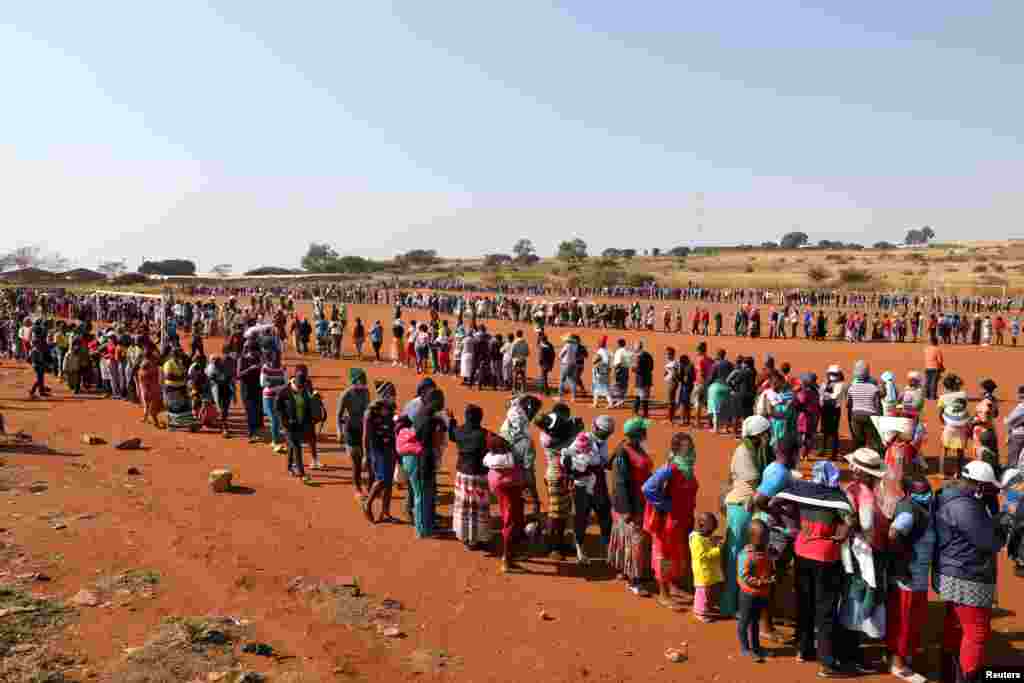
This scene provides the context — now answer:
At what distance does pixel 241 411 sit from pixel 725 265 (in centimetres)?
7854

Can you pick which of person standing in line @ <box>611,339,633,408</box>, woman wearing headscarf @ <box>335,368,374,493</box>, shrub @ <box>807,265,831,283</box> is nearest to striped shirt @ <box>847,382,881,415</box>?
person standing in line @ <box>611,339,633,408</box>

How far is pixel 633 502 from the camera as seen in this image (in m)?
6.43

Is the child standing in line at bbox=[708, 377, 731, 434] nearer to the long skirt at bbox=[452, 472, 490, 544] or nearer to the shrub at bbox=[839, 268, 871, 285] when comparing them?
the long skirt at bbox=[452, 472, 490, 544]

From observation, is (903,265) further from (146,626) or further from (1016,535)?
(146,626)

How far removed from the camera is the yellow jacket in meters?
5.90

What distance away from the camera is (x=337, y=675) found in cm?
510

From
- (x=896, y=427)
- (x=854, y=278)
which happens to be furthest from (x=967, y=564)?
(x=854, y=278)

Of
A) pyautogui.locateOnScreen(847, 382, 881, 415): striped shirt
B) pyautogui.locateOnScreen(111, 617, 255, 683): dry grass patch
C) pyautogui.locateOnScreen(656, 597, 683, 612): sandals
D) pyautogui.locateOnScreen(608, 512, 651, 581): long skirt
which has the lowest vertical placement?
pyautogui.locateOnScreen(656, 597, 683, 612): sandals

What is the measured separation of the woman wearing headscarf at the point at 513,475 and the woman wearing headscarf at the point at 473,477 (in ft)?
0.53

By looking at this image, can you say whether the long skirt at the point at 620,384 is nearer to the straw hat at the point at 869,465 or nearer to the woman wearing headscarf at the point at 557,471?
the woman wearing headscarf at the point at 557,471

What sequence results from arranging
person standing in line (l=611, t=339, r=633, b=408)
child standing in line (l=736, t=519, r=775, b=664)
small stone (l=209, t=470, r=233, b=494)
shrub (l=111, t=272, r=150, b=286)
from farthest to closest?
shrub (l=111, t=272, r=150, b=286), person standing in line (l=611, t=339, r=633, b=408), small stone (l=209, t=470, r=233, b=494), child standing in line (l=736, t=519, r=775, b=664)

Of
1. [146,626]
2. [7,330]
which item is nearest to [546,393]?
[146,626]

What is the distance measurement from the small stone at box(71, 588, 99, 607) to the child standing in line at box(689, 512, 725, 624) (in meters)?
5.16

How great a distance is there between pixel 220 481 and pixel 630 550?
5669 millimetres
